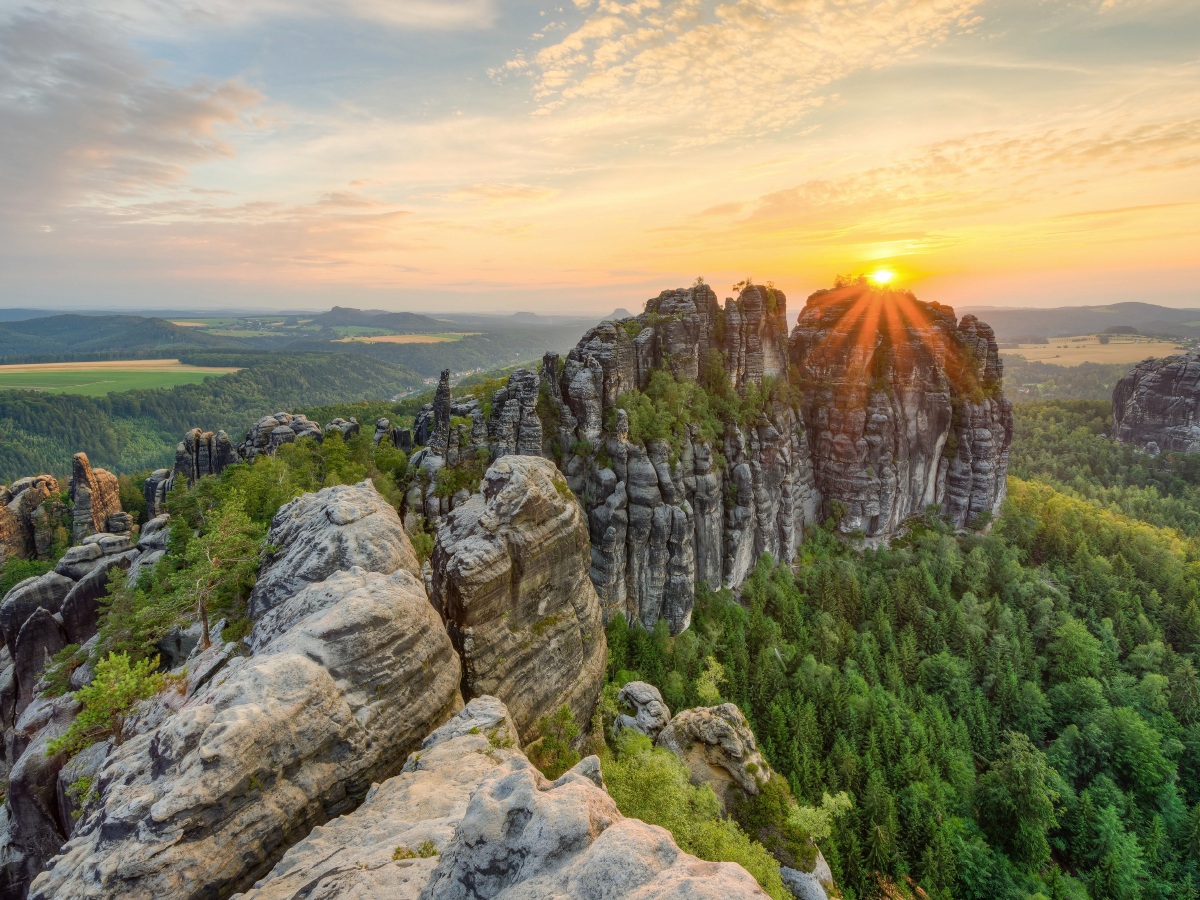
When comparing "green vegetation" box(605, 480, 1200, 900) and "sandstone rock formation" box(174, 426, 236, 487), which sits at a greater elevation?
"sandstone rock formation" box(174, 426, 236, 487)

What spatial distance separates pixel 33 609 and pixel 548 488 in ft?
114

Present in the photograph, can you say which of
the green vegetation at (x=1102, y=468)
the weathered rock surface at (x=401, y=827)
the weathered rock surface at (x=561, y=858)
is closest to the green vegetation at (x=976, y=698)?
the weathered rock surface at (x=401, y=827)

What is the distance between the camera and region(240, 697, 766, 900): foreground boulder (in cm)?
697

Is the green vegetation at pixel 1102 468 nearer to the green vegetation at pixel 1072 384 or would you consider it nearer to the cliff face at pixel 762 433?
the cliff face at pixel 762 433

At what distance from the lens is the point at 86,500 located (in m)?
48.2

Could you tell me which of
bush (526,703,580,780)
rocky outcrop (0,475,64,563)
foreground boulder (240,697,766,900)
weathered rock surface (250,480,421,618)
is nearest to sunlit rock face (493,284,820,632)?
bush (526,703,580,780)

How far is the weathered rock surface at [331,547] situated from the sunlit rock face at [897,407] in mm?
51930

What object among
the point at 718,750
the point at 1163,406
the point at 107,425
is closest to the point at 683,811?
the point at 718,750

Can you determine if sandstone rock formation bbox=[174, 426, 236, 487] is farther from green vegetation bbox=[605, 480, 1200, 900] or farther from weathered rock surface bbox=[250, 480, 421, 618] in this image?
green vegetation bbox=[605, 480, 1200, 900]

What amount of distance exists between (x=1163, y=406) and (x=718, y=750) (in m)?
114

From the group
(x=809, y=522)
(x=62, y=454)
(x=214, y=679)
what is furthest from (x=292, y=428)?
(x=62, y=454)

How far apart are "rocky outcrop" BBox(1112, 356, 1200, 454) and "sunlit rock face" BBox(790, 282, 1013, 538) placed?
168ft

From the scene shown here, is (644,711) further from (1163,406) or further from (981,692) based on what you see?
(1163,406)

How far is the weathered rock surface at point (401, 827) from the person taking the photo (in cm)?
880
